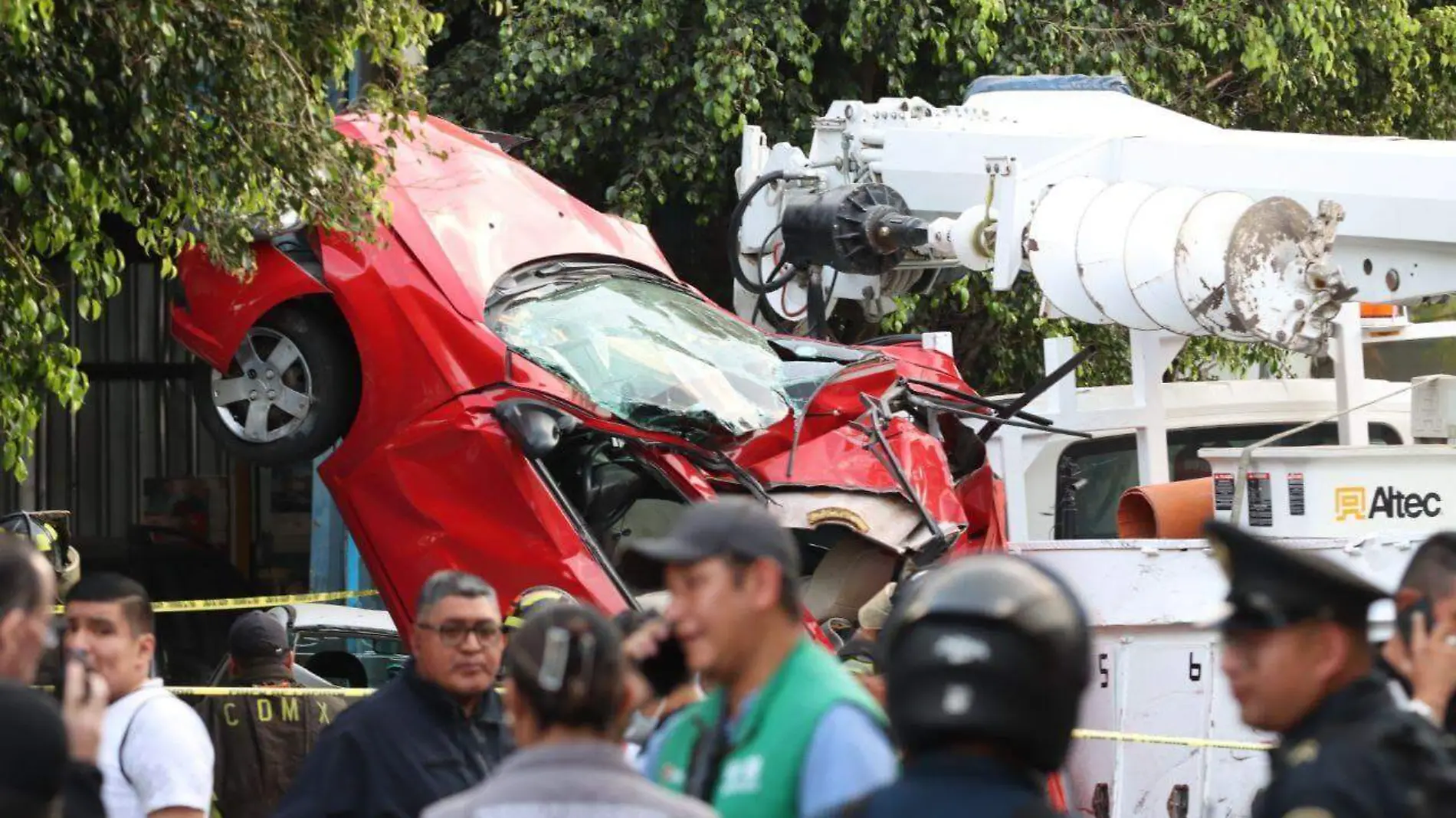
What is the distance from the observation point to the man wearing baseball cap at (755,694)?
3699mm

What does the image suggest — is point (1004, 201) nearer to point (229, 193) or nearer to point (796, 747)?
point (229, 193)

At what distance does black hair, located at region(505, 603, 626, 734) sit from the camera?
148 inches

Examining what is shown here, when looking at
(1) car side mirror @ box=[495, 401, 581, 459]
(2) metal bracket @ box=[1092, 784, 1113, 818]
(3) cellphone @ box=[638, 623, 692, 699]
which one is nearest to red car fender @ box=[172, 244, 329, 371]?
(1) car side mirror @ box=[495, 401, 581, 459]

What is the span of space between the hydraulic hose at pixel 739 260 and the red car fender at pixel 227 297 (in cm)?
357

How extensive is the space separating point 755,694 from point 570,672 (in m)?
0.32

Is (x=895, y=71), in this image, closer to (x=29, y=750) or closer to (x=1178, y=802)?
(x=1178, y=802)

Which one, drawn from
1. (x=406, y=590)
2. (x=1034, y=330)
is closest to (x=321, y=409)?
(x=406, y=590)

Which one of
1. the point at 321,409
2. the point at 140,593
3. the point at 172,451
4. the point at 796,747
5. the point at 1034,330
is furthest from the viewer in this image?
the point at 172,451

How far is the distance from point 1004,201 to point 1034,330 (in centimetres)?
556

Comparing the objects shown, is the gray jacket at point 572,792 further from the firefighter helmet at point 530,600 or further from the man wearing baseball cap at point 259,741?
the man wearing baseball cap at point 259,741

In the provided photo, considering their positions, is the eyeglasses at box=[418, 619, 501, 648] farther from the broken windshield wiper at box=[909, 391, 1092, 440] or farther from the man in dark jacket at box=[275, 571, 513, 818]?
the broken windshield wiper at box=[909, 391, 1092, 440]

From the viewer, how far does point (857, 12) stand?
14883 millimetres

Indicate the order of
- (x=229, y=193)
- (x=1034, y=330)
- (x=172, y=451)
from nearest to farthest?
1. (x=229, y=193)
2. (x=1034, y=330)
3. (x=172, y=451)

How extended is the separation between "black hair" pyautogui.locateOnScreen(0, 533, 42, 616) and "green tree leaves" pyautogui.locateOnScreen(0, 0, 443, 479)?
350cm
